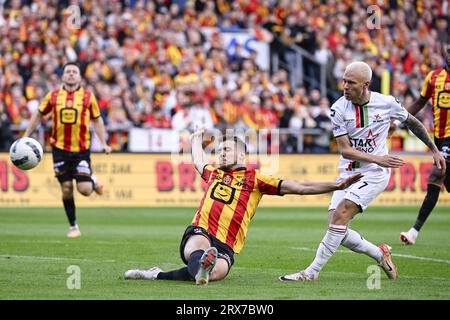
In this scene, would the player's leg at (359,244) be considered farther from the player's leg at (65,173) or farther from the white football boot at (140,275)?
the player's leg at (65,173)

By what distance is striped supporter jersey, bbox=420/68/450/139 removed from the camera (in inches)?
558

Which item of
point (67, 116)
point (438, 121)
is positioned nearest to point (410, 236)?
point (438, 121)

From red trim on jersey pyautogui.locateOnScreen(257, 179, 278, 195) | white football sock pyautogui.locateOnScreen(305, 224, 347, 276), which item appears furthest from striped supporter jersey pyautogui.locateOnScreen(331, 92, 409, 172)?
red trim on jersey pyautogui.locateOnScreen(257, 179, 278, 195)

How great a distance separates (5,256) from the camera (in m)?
12.0

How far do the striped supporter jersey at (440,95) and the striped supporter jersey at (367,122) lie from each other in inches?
159

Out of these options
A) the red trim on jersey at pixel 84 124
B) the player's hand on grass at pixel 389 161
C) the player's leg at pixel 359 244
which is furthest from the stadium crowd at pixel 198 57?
the player's hand on grass at pixel 389 161

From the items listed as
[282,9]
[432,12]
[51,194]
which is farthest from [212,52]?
[432,12]

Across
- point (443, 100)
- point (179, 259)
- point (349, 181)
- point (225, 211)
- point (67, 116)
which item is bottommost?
point (179, 259)

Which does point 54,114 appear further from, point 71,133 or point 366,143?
point 366,143

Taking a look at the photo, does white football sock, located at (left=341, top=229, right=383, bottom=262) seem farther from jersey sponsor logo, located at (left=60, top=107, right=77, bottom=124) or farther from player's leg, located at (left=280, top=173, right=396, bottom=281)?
jersey sponsor logo, located at (left=60, top=107, right=77, bottom=124)

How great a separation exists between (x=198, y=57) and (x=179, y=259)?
14979mm

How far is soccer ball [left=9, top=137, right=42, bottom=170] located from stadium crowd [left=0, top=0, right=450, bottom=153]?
8.84 metres

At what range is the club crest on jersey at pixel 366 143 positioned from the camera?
10.2 meters

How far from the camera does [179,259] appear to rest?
12.1 m
